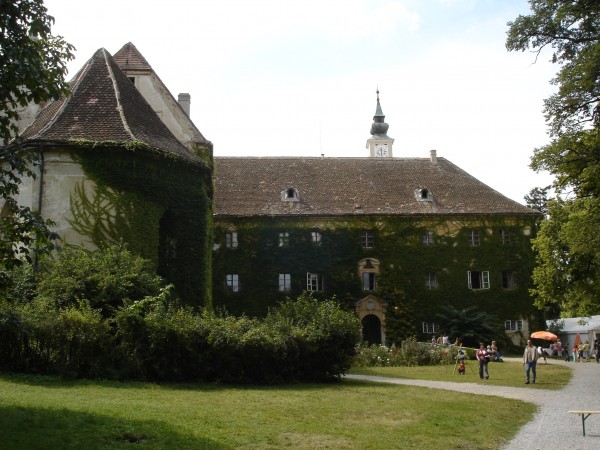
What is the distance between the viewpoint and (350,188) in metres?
45.5

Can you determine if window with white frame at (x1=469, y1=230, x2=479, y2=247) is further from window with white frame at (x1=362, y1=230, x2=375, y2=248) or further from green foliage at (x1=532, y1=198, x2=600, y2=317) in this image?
green foliage at (x1=532, y1=198, x2=600, y2=317)

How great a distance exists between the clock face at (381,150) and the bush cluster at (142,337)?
217ft

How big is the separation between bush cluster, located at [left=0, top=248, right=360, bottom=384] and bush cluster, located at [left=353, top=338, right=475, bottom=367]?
35.7ft

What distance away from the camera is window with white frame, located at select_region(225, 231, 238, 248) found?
139 ft

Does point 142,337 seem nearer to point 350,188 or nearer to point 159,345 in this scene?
point 159,345

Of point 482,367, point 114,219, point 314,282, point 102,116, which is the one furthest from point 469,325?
point 102,116

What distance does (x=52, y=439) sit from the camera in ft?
28.5

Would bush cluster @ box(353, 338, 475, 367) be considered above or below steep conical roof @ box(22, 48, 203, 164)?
below

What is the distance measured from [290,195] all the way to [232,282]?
7356mm

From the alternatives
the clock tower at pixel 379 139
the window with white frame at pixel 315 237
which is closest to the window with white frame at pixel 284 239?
the window with white frame at pixel 315 237

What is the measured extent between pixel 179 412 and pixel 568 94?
16729 mm

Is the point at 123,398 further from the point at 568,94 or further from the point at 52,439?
the point at 568,94

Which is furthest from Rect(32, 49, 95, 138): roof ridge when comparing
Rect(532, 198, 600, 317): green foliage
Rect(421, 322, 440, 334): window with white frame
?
Rect(421, 322, 440, 334): window with white frame

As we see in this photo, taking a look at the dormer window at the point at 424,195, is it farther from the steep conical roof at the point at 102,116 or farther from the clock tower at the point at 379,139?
the clock tower at the point at 379,139
